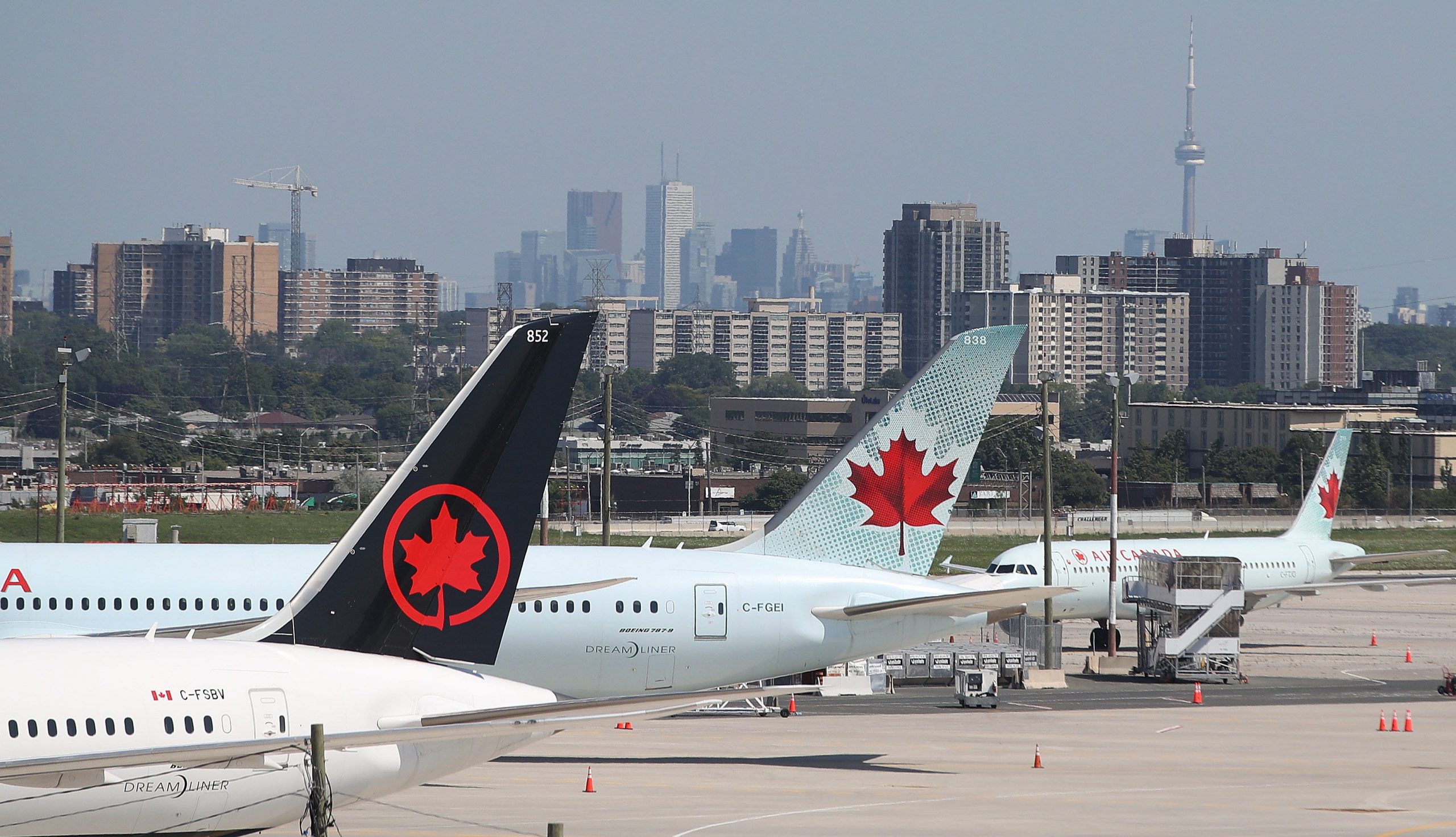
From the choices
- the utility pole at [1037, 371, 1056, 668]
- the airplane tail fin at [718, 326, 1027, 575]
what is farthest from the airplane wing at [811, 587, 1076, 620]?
the utility pole at [1037, 371, 1056, 668]

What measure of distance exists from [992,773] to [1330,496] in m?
42.6

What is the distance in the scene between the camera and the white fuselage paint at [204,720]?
17.5m

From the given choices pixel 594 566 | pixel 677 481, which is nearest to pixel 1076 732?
pixel 594 566

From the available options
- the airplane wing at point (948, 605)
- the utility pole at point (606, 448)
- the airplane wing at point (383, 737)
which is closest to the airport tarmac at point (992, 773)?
the airplane wing at point (948, 605)

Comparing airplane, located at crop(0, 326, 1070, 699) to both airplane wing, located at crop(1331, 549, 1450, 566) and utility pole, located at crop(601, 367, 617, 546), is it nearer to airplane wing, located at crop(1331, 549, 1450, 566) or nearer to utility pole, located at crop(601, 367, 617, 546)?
utility pole, located at crop(601, 367, 617, 546)

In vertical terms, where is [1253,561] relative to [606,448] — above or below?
below

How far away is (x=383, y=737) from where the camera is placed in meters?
17.3

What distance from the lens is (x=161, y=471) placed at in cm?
18038

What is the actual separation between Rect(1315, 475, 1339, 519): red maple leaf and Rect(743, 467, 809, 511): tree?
92.3m

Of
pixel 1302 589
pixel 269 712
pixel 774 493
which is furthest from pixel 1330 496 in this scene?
pixel 774 493

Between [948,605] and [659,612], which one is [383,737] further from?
[948,605]

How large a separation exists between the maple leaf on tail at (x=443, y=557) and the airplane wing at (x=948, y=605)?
428 inches

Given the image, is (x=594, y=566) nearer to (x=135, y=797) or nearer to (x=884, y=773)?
(x=884, y=773)

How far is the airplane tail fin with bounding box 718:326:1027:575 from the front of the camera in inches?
1379
